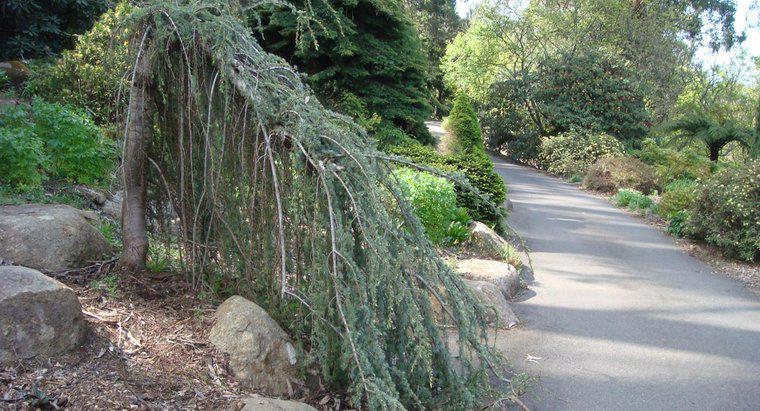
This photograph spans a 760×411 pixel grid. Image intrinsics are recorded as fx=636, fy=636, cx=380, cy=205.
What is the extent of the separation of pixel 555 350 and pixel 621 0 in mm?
28493

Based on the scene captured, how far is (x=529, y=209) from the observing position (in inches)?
603

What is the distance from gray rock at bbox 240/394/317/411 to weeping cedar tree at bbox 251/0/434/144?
10614mm

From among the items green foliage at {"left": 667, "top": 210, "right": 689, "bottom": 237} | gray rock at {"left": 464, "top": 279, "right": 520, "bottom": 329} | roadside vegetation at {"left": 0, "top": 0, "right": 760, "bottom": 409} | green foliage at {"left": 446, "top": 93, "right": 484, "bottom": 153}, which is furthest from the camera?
green foliage at {"left": 446, "top": 93, "right": 484, "bottom": 153}

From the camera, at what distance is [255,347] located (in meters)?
4.15

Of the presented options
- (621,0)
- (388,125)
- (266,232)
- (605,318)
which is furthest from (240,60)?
(621,0)

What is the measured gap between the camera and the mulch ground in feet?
11.2

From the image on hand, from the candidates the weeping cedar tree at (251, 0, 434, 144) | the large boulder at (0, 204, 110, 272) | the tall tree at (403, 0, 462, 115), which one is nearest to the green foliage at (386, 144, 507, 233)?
the weeping cedar tree at (251, 0, 434, 144)

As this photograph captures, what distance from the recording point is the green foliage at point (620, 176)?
62.1 ft

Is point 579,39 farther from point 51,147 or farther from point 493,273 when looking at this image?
point 51,147

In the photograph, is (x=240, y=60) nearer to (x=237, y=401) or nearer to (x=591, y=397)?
(x=237, y=401)

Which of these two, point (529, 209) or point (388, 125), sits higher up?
point (388, 125)

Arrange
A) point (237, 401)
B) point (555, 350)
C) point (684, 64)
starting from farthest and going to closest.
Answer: point (684, 64), point (555, 350), point (237, 401)

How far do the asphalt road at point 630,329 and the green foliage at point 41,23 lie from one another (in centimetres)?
1040

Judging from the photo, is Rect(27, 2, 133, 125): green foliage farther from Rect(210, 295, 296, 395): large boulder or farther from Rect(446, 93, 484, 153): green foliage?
Rect(446, 93, 484, 153): green foliage
